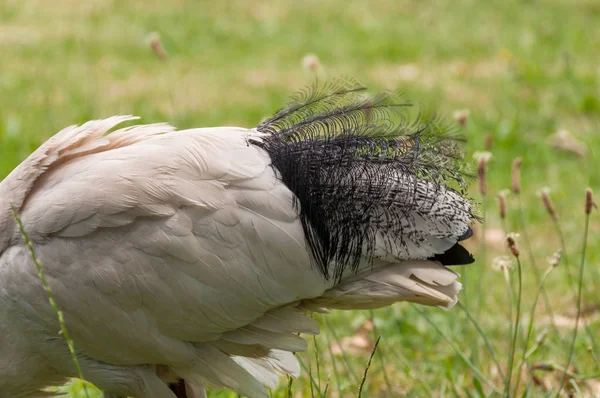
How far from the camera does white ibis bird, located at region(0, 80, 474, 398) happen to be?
3.10m

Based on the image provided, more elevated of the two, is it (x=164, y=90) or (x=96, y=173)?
(x=96, y=173)

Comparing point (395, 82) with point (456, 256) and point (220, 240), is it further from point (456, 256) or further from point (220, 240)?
point (220, 240)

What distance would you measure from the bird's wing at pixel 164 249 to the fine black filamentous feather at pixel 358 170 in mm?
74

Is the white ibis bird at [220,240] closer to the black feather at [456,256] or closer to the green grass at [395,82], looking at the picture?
the black feather at [456,256]

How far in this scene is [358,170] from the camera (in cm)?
319

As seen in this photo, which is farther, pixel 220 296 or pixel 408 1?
pixel 408 1

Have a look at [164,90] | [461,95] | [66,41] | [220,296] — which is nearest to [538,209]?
[461,95]

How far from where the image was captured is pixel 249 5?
1111cm

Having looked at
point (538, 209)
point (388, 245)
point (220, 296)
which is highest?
point (388, 245)

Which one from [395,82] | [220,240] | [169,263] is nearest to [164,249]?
[169,263]

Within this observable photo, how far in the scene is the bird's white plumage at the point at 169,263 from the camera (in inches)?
122

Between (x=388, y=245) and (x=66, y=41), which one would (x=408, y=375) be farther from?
(x=66, y=41)

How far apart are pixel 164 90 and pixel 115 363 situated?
17.6 ft

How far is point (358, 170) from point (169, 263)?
0.70 m
